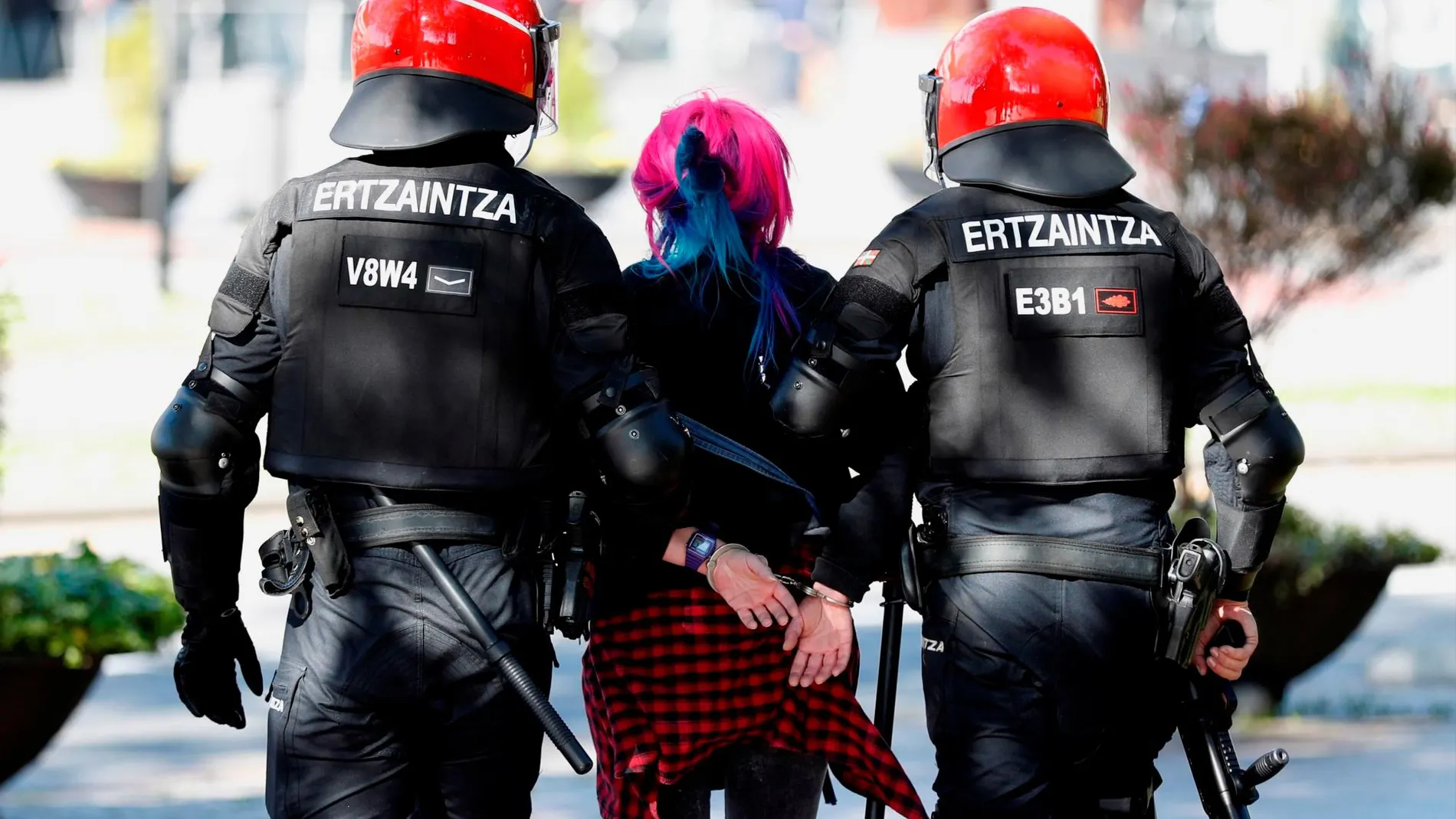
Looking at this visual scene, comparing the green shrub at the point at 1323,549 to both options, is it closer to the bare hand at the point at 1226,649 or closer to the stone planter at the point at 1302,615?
the stone planter at the point at 1302,615

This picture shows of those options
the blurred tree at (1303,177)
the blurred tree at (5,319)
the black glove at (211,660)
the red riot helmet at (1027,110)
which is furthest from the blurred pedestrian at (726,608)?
the blurred tree at (1303,177)

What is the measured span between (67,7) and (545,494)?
25286 mm

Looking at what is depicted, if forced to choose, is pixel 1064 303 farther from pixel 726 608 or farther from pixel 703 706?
pixel 703 706

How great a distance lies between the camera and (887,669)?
4008mm

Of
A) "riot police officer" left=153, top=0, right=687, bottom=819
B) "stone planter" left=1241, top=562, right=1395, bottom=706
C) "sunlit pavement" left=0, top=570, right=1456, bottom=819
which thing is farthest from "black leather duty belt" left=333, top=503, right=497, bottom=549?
"stone planter" left=1241, top=562, right=1395, bottom=706

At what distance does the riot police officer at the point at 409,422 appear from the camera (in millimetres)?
3436

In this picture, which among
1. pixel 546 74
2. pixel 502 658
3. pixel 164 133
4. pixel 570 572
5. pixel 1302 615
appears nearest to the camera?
pixel 502 658

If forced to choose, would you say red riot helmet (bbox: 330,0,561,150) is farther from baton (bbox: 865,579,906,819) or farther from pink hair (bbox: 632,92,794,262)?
baton (bbox: 865,579,906,819)

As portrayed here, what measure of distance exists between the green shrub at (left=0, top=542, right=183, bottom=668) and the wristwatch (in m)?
2.09

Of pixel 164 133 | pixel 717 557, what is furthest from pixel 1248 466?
pixel 164 133

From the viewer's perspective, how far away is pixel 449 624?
11.3 feet

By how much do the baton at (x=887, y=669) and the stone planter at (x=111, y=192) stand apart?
67.0ft

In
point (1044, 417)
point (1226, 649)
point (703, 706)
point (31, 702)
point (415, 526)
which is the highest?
point (1044, 417)

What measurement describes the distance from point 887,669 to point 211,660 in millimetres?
1347
